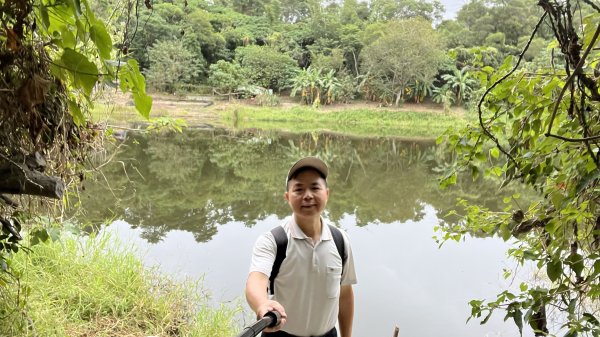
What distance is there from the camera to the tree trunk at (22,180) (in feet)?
3.10

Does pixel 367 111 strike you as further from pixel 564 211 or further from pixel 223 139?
pixel 564 211

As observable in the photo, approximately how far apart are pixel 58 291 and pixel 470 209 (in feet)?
8.75

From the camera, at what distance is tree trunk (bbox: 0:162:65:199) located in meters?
0.94

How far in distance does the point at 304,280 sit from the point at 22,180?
79 centimetres

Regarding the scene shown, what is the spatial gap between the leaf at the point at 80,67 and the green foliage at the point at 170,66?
24.6 metres

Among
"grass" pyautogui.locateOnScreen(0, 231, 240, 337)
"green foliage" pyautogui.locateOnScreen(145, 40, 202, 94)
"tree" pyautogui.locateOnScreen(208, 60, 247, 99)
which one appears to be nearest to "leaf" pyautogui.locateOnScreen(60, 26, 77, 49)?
"grass" pyautogui.locateOnScreen(0, 231, 240, 337)

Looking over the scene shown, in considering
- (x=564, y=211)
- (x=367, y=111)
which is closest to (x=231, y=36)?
(x=367, y=111)

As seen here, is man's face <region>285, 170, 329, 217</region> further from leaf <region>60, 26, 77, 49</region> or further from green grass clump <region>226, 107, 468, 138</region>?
green grass clump <region>226, 107, 468, 138</region>

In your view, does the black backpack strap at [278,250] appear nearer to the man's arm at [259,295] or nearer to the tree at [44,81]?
the man's arm at [259,295]

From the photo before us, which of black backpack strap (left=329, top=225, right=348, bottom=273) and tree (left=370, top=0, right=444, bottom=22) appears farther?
tree (left=370, top=0, right=444, bottom=22)

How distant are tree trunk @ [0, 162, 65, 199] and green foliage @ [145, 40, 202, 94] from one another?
2434 cm

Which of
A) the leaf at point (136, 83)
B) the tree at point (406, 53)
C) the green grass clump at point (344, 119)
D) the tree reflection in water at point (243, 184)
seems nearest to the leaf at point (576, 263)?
the leaf at point (136, 83)

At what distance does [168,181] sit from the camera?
975cm

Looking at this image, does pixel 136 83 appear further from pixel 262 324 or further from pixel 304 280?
pixel 304 280
